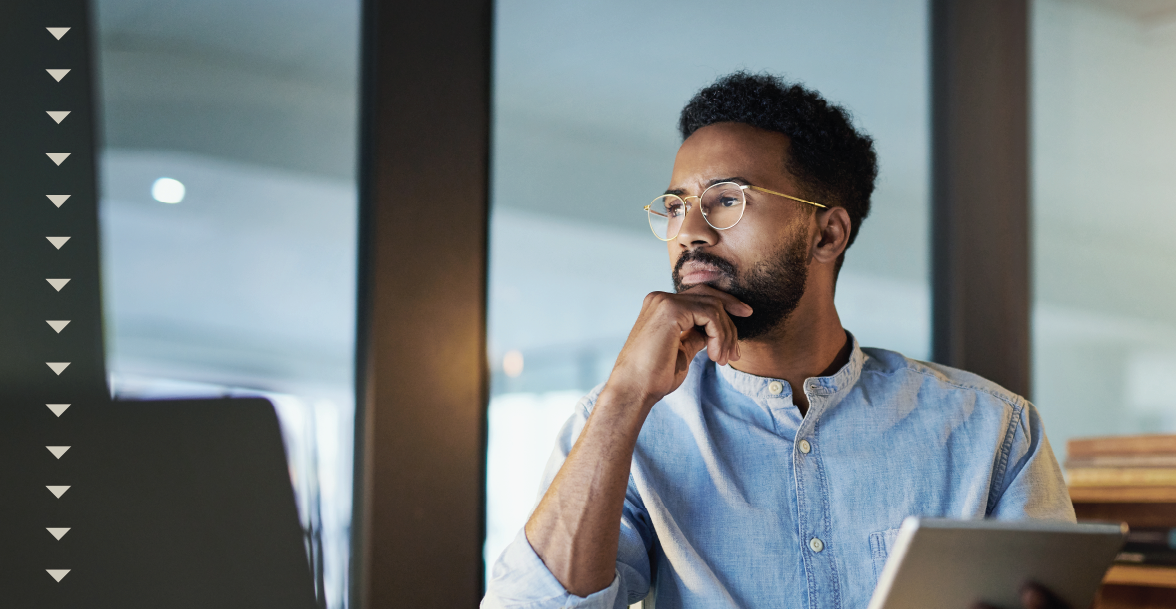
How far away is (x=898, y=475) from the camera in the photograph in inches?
56.6

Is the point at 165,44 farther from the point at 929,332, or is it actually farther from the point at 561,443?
the point at 929,332

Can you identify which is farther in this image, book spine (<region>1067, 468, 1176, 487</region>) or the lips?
book spine (<region>1067, 468, 1176, 487</region>)

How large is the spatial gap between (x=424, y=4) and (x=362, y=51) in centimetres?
15

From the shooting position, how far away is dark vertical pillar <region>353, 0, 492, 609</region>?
5.41ft

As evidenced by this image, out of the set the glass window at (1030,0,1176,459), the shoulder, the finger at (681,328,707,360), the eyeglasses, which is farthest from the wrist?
the glass window at (1030,0,1176,459)

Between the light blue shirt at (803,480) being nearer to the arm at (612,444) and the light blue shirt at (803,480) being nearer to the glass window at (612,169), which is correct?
the arm at (612,444)

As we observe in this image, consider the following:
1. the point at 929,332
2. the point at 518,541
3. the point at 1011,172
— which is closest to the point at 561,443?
the point at 518,541

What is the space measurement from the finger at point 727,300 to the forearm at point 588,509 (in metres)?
0.30

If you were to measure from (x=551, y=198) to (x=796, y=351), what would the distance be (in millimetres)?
657

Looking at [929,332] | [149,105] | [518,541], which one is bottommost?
[518,541]

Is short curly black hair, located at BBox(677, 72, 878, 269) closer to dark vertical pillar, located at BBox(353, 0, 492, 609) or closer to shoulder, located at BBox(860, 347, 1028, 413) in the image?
shoulder, located at BBox(860, 347, 1028, 413)

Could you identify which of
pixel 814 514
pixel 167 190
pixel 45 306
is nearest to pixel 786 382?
pixel 814 514

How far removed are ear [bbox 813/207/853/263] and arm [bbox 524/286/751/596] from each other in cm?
31

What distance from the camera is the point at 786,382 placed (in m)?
1.51
